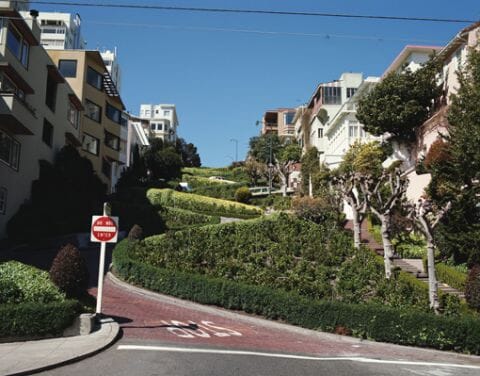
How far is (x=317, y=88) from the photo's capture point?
74312 mm

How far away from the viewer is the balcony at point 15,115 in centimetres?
2848

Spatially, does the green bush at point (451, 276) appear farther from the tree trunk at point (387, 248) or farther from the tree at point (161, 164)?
Answer: the tree at point (161, 164)

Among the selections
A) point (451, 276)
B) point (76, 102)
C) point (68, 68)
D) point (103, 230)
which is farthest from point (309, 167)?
point (103, 230)

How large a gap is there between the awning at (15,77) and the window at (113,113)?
1898cm

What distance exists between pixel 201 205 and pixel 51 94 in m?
15.9

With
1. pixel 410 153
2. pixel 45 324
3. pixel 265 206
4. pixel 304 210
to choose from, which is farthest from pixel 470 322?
pixel 265 206

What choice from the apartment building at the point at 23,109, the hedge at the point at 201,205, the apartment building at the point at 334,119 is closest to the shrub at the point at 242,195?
the hedge at the point at 201,205

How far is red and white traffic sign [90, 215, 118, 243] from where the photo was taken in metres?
14.2

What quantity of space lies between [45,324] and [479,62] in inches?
977

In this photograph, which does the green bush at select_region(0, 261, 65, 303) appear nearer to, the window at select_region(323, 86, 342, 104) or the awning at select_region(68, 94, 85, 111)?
the awning at select_region(68, 94, 85, 111)

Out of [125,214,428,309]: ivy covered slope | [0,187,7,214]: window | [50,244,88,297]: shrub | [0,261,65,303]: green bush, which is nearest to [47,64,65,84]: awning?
[0,187,7,214]: window

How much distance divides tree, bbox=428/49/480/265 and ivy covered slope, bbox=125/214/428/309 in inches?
162

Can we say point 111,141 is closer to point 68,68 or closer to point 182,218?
point 68,68

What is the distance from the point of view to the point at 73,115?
44.4 meters
